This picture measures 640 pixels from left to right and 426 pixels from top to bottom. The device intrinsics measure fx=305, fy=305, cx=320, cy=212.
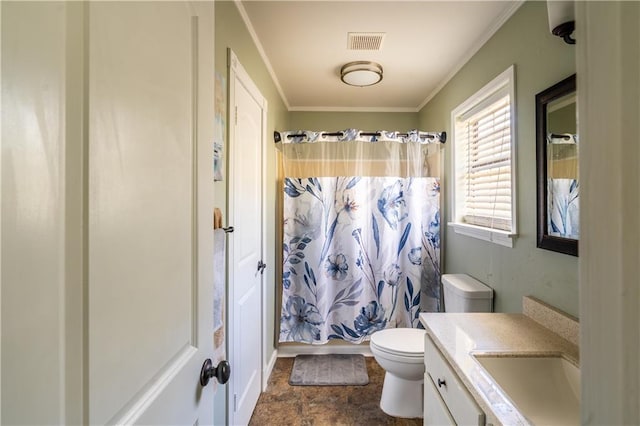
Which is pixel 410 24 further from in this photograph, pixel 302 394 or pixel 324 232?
pixel 302 394

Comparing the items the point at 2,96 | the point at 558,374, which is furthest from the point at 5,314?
the point at 558,374

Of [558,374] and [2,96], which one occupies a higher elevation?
[2,96]

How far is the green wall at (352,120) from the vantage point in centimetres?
326

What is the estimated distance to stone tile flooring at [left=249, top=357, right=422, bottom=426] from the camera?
190 cm

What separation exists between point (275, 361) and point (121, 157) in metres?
2.52

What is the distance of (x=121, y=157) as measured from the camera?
1.68 ft

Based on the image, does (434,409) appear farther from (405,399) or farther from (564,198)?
(564,198)

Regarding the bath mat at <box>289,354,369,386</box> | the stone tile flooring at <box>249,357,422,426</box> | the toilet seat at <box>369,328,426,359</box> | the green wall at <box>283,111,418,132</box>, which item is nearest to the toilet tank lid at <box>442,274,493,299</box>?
the toilet seat at <box>369,328,426,359</box>

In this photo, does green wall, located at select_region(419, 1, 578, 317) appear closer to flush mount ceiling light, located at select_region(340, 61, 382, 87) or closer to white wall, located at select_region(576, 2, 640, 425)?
flush mount ceiling light, located at select_region(340, 61, 382, 87)

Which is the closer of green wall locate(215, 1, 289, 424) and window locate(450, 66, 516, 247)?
green wall locate(215, 1, 289, 424)

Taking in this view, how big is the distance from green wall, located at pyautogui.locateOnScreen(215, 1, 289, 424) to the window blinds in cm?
146

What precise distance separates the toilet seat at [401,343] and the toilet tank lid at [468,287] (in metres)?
0.41

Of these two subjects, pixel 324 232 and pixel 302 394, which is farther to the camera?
pixel 324 232

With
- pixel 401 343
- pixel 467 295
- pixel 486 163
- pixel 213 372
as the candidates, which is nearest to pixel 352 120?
pixel 486 163
